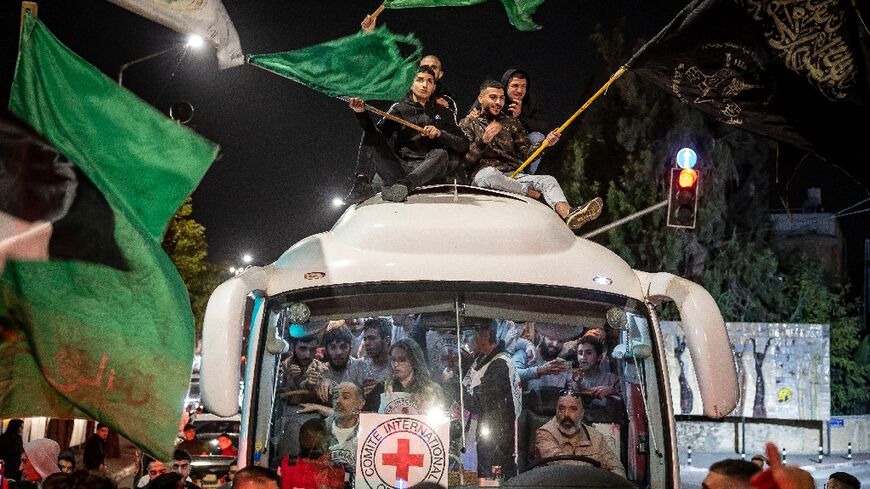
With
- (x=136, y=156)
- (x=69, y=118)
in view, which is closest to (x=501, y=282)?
(x=136, y=156)

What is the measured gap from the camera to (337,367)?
6824 millimetres

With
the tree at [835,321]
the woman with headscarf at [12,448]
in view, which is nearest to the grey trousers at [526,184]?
the woman with headscarf at [12,448]

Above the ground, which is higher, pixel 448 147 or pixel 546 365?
pixel 448 147

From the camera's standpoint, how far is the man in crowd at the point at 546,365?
6.75 metres

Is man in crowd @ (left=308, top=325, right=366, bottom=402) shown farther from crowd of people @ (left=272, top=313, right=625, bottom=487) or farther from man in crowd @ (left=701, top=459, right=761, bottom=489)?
man in crowd @ (left=701, top=459, right=761, bottom=489)

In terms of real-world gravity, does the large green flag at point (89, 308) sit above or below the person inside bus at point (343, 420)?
above

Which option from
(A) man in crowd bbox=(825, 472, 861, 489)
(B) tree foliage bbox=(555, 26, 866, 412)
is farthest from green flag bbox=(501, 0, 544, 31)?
(B) tree foliage bbox=(555, 26, 866, 412)

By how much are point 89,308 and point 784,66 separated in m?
5.91

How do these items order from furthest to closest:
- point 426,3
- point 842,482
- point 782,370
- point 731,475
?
1. point 782,370
2. point 426,3
3. point 842,482
4. point 731,475

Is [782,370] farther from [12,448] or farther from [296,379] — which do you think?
[296,379]

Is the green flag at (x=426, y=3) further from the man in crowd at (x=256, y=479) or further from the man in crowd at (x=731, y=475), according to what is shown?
the man in crowd at (x=731, y=475)

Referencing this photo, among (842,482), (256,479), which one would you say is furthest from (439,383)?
(842,482)

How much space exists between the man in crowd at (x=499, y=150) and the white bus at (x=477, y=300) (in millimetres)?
1909

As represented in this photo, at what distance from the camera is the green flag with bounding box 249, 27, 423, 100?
27.3ft
